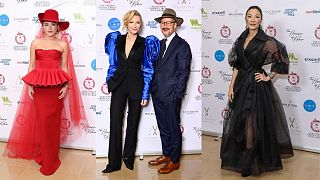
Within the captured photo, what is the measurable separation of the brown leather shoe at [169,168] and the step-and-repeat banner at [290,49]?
4.79ft

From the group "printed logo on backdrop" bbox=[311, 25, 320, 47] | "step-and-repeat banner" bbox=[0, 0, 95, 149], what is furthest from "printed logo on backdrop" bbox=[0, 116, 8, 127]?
"printed logo on backdrop" bbox=[311, 25, 320, 47]

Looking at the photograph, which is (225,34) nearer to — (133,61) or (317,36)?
(317,36)

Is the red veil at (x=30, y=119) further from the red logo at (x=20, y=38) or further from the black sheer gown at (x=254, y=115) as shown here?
the black sheer gown at (x=254, y=115)

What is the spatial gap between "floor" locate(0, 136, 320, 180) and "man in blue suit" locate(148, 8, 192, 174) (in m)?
0.20

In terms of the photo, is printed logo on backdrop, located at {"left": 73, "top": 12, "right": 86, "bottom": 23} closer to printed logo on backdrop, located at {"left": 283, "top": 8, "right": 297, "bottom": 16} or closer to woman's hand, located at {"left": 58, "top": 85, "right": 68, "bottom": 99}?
woman's hand, located at {"left": 58, "top": 85, "right": 68, "bottom": 99}

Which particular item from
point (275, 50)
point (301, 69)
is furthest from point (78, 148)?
point (301, 69)

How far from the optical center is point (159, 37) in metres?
4.20

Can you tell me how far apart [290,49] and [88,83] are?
8.03 feet

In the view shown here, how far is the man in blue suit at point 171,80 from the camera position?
3.96m

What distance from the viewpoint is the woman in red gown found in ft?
13.0

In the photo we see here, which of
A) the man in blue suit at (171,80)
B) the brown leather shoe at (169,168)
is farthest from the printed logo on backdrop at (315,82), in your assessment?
the brown leather shoe at (169,168)

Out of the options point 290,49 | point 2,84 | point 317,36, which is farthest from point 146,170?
point 317,36

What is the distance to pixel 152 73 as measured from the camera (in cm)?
404

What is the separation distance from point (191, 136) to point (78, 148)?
138 centimetres
